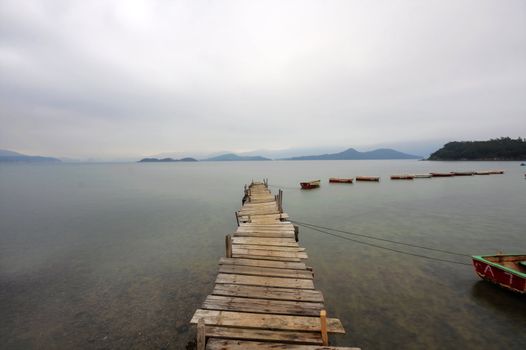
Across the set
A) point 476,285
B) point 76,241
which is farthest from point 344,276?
point 76,241

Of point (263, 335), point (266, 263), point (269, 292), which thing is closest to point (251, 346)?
point (263, 335)

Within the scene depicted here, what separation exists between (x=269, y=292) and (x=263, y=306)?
37.4 inches

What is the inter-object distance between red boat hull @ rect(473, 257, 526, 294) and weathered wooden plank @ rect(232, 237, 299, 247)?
9.94 m

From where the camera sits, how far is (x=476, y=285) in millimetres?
13945

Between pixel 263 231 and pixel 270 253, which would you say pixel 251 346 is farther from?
pixel 263 231

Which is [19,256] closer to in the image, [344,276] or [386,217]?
[344,276]

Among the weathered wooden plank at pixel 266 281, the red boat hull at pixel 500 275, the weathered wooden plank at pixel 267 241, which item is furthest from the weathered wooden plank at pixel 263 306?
the red boat hull at pixel 500 275

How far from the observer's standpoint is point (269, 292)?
931 cm

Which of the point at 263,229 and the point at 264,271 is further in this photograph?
the point at 263,229

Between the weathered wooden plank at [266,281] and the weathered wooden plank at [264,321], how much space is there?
6.28 ft

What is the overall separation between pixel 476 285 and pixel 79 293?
71.9 feet

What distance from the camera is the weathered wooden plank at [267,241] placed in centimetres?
1440

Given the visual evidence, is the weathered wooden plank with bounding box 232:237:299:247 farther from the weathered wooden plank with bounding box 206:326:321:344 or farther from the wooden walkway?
the weathered wooden plank with bounding box 206:326:321:344

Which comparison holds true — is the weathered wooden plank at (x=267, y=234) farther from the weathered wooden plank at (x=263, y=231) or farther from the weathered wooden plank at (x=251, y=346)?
the weathered wooden plank at (x=251, y=346)
